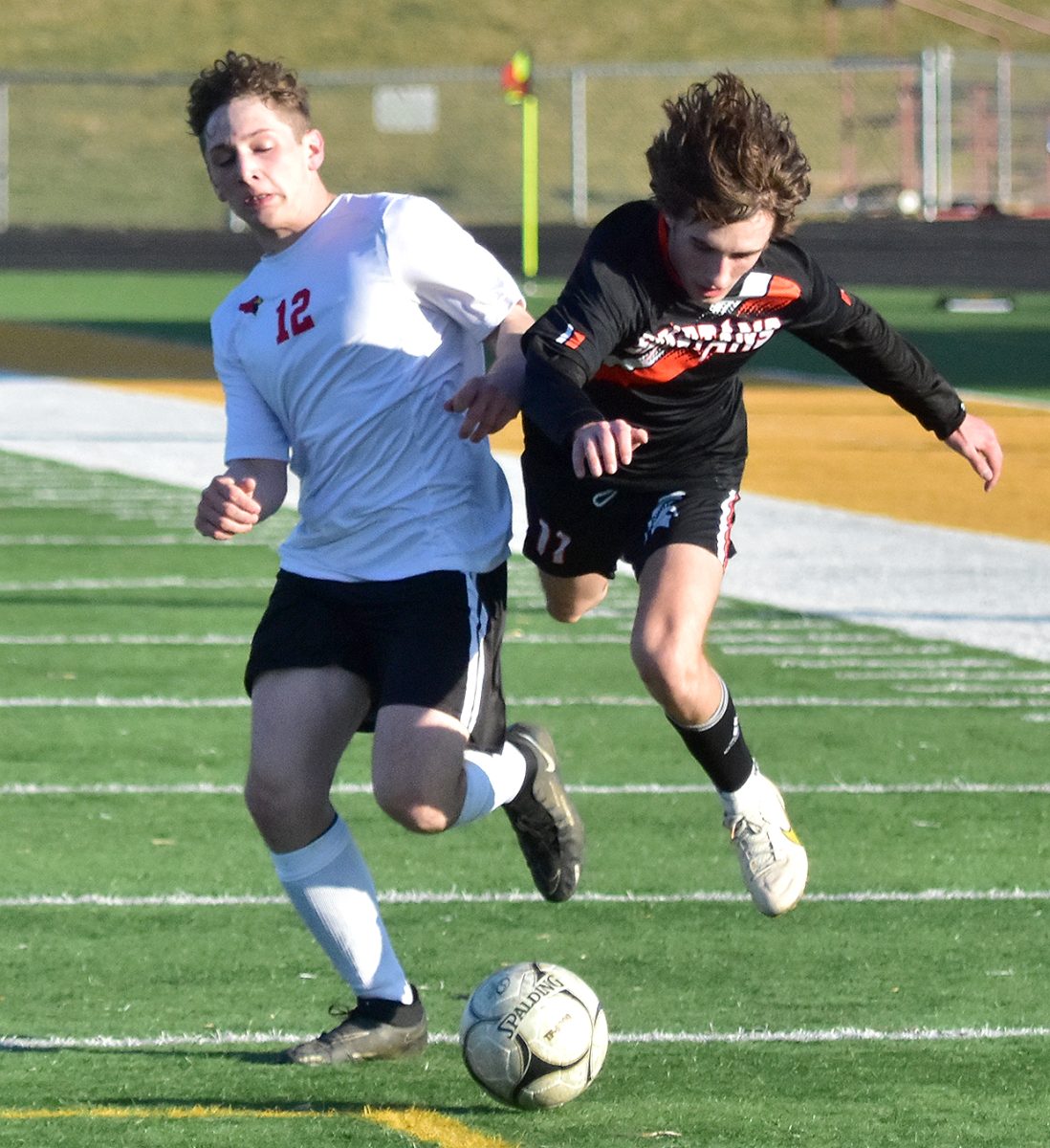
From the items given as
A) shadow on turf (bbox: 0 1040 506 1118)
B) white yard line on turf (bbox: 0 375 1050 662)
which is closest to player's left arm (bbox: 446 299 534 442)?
shadow on turf (bbox: 0 1040 506 1118)

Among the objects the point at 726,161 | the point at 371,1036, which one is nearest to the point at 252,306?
the point at 726,161

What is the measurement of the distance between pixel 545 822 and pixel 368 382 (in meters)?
1.33

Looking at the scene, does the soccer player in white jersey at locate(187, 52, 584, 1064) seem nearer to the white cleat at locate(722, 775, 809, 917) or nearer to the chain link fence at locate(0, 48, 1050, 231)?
the white cleat at locate(722, 775, 809, 917)

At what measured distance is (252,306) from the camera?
5781 millimetres

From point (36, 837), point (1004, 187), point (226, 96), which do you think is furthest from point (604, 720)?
point (1004, 187)

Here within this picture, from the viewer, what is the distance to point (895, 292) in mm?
33344

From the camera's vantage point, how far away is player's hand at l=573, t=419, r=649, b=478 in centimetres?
518

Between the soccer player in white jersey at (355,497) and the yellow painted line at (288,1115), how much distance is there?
0.39 metres

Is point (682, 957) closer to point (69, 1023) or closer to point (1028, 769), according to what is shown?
point (69, 1023)

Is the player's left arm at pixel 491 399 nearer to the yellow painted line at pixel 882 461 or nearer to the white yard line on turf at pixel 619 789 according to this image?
the white yard line on turf at pixel 619 789

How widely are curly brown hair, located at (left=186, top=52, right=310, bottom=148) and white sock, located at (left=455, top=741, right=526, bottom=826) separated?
1492mm

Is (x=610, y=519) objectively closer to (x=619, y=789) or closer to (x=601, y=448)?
(x=601, y=448)

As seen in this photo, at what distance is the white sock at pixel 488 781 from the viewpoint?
19.1 ft

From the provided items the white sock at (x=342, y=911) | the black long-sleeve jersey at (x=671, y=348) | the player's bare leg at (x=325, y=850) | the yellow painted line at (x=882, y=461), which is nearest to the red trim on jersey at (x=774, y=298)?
the black long-sleeve jersey at (x=671, y=348)
